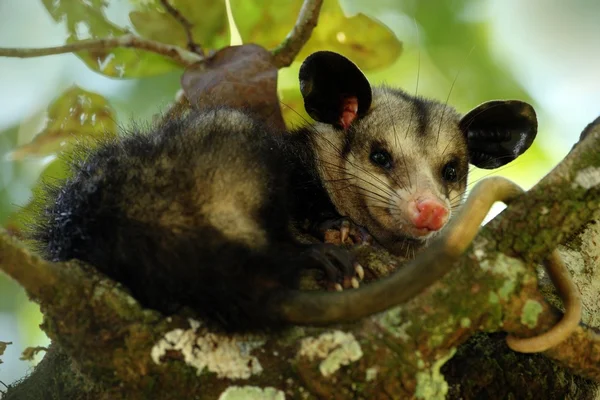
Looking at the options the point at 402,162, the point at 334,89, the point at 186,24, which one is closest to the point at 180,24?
the point at 186,24

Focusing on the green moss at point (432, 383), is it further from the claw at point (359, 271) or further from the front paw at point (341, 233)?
the front paw at point (341, 233)

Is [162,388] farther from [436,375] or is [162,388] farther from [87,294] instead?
[436,375]

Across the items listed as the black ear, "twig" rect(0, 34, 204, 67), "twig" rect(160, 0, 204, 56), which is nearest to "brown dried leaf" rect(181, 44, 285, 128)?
"twig" rect(0, 34, 204, 67)

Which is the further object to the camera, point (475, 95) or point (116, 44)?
point (475, 95)

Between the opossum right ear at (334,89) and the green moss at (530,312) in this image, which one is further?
the opossum right ear at (334,89)

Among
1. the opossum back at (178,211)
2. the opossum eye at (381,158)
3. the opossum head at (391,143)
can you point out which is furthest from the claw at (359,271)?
the opossum eye at (381,158)

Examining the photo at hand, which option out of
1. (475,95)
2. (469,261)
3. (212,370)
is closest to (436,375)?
(469,261)
